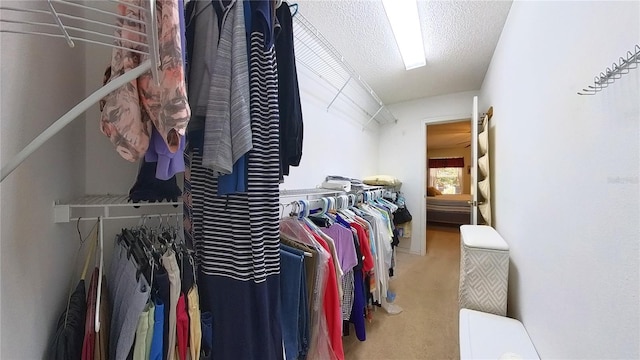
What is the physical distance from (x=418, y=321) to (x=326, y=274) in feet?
4.49

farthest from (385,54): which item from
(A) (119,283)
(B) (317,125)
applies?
(A) (119,283)

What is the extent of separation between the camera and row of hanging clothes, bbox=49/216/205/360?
1.89ft

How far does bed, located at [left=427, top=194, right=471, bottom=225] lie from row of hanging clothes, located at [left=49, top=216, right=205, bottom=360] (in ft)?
17.4

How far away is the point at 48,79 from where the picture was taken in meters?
0.65

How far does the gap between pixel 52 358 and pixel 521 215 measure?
2.04 meters

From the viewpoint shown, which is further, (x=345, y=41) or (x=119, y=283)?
(x=345, y=41)

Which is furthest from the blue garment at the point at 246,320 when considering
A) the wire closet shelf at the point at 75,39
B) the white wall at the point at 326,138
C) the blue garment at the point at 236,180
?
the white wall at the point at 326,138

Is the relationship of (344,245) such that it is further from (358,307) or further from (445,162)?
(445,162)

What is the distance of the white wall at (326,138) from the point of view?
1928 mm

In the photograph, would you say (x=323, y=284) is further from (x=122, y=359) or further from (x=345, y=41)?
(x=345, y=41)

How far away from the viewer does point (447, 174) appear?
28.4 feet

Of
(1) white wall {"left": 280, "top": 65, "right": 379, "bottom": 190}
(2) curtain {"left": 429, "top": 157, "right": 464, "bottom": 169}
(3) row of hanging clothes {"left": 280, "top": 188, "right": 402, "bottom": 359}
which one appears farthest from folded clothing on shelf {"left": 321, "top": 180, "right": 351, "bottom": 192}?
(2) curtain {"left": 429, "top": 157, "right": 464, "bottom": 169}

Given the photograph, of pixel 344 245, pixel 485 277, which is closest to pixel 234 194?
pixel 344 245

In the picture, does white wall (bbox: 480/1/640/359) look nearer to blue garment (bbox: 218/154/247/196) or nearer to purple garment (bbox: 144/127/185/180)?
blue garment (bbox: 218/154/247/196)
